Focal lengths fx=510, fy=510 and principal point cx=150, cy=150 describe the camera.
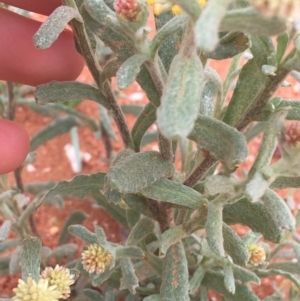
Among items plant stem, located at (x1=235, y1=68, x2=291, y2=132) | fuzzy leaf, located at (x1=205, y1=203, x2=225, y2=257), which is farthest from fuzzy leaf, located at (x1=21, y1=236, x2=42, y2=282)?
plant stem, located at (x1=235, y1=68, x2=291, y2=132)

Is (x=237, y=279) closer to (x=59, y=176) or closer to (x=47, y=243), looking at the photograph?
(x=47, y=243)

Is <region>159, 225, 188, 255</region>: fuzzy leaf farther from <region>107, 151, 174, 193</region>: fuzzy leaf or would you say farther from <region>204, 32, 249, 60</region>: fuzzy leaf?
<region>204, 32, 249, 60</region>: fuzzy leaf

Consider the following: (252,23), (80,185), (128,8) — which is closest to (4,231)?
(80,185)

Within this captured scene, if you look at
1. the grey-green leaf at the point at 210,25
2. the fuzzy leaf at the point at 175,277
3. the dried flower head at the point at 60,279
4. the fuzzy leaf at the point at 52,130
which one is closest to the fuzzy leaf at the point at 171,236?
the fuzzy leaf at the point at 175,277

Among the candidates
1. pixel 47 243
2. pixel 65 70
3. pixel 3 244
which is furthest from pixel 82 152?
pixel 65 70

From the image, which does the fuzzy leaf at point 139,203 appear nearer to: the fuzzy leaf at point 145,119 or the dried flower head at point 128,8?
the fuzzy leaf at point 145,119
